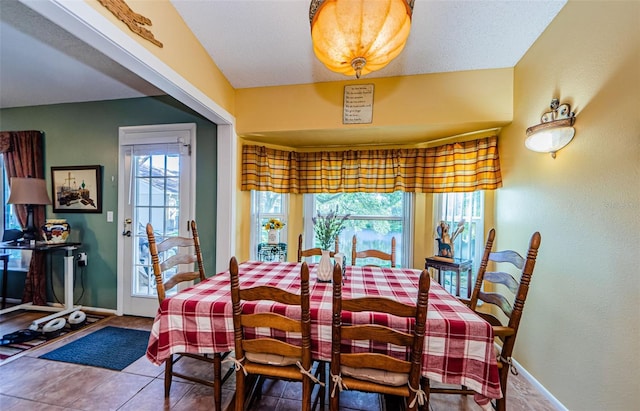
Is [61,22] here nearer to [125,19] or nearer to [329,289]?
[125,19]

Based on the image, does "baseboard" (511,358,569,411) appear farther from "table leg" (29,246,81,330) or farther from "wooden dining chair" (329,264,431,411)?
"table leg" (29,246,81,330)

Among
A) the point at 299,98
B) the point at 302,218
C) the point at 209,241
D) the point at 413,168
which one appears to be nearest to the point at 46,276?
the point at 209,241

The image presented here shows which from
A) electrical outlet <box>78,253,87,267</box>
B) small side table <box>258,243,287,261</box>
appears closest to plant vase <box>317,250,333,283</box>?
small side table <box>258,243,287,261</box>

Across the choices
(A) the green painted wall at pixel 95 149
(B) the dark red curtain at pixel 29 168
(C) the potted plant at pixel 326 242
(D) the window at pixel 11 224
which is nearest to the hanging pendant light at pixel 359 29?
(C) the potted plant at pixel 326 242

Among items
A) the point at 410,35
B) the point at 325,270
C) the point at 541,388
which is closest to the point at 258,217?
the point at 325,270

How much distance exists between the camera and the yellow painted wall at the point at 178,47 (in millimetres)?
1603

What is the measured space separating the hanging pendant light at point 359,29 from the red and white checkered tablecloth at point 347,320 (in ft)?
3.99

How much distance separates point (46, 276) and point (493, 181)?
16.8 feet

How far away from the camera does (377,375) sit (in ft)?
3.86

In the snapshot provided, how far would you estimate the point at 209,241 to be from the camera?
2756mm

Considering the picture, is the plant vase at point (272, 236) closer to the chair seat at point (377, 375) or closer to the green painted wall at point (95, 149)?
the green painted wall at point (95, 149)

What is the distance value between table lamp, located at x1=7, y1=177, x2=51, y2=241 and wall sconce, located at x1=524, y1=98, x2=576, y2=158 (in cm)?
464

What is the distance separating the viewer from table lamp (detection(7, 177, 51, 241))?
2678 millimetres

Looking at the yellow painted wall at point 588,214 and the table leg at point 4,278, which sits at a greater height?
the yellow painted wall at point 588,214
